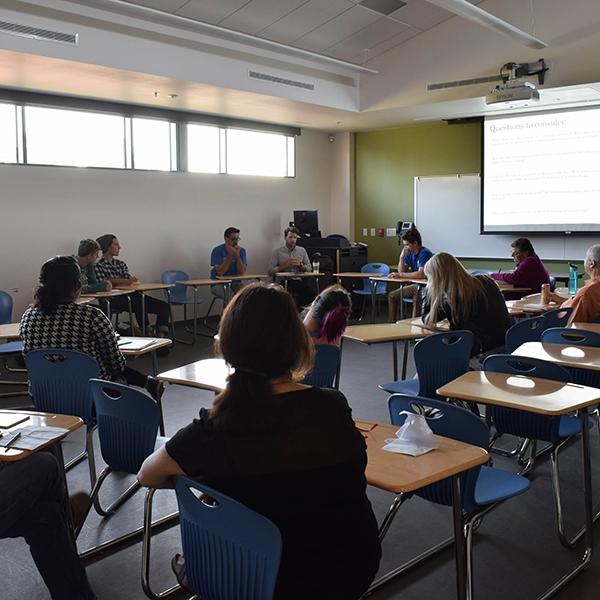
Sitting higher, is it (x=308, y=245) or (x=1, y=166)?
(x=1, y=166)

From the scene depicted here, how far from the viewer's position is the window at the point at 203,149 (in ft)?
30.3

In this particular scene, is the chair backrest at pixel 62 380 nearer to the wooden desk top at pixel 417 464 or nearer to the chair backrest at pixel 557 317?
the wooden desk top at pixel 417 464

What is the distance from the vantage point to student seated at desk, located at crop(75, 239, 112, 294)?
21.9 feet

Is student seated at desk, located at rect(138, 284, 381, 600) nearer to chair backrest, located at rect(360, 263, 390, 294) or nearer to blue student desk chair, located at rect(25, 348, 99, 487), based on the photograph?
blue student desk chair, located at rect(25, 348, 99, 487)

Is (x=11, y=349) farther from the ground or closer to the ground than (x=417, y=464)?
closer to the ground

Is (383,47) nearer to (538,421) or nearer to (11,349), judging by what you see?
(11,349)

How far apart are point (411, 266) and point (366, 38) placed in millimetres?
2887

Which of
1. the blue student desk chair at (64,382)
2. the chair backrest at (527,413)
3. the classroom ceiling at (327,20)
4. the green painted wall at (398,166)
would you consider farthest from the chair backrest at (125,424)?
the green painted wall at (398,166)

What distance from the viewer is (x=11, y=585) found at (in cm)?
271

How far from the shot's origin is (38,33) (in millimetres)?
5590

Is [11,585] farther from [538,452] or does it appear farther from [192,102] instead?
[192,102]

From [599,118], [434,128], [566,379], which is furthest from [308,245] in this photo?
[566,379]

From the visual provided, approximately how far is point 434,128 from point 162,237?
4595 mm

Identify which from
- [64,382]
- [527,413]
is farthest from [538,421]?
[64,382]
